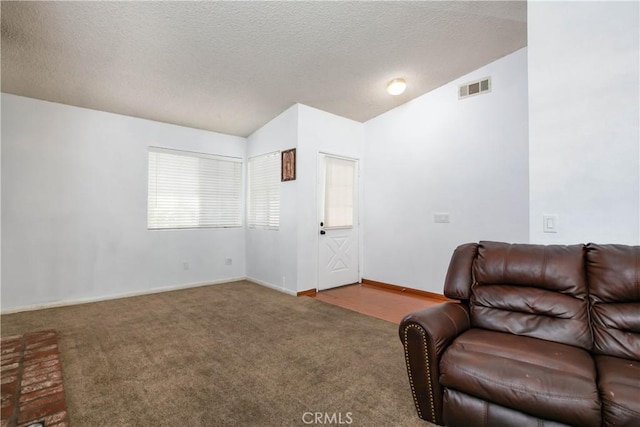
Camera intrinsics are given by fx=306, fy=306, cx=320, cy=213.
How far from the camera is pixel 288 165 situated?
4.60m

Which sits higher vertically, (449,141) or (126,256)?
(449,141)

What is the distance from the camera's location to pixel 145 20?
8.71ft

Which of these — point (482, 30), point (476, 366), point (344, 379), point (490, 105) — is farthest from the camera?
point (490, 105)

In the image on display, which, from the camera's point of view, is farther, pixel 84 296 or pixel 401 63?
pixel 84 296

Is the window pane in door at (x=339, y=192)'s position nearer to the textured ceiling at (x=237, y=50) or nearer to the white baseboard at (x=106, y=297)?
the textured ceiling at (x=237, y=50)

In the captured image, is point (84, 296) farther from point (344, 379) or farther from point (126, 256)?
point (344, 379)

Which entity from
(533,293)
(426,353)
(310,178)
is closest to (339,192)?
(310,178)

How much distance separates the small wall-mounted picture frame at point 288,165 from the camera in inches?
177

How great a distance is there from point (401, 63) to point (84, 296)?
5.07 meters

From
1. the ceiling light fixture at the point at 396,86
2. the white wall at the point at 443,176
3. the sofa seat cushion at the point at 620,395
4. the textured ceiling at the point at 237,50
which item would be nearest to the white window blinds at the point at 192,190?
the textured ceiling at the point at 237,50

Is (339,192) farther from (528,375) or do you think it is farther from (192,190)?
(528,375)

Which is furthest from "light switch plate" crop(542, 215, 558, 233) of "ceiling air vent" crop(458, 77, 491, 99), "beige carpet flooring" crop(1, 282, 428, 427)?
"ceiling air vent" crop(458, 77, 491, 99)

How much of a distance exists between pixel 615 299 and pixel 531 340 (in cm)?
54

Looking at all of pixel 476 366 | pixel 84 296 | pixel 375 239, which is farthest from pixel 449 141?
pixel 84 296
